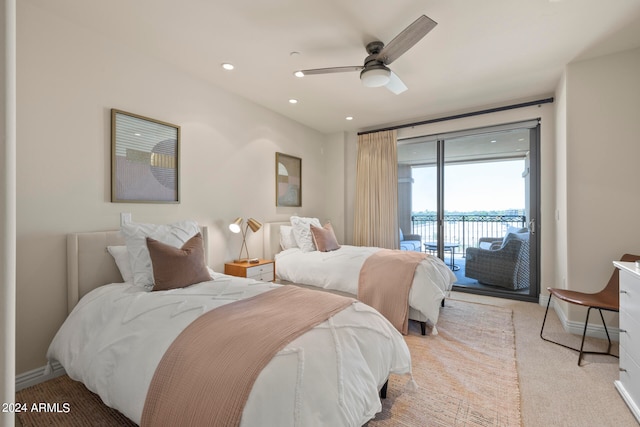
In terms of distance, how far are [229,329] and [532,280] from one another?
13.5 feet

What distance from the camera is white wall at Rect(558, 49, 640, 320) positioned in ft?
8.59

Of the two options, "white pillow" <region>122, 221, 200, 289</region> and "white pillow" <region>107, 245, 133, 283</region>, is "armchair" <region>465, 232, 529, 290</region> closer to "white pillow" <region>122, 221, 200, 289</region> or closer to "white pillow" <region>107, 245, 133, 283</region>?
"white pillow" <region>122, 221, 200, 289</region>

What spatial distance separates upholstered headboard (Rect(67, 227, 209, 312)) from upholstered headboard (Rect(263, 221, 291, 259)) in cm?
181

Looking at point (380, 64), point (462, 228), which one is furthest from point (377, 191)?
point (380, 64)

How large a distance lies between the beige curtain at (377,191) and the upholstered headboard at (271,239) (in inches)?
61.1

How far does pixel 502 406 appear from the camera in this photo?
1.74m

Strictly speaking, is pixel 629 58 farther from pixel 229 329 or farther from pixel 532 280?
pixel 229 329

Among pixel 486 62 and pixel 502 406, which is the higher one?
pixel 486 62

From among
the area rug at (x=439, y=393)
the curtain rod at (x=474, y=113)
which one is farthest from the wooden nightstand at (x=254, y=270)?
the curtain rod at (x=474, y=113)

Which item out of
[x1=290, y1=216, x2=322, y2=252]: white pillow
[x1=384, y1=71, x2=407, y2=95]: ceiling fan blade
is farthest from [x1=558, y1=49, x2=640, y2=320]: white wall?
[x1=290, y1=216, x2=322, y2=252]: white pillow

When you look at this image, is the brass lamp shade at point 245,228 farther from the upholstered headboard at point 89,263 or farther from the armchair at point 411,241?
the armchair at point 411,241

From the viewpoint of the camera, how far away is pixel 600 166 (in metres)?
2.73

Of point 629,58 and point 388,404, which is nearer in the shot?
point 388,404

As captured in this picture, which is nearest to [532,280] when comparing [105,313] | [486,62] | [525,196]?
[525,196]
